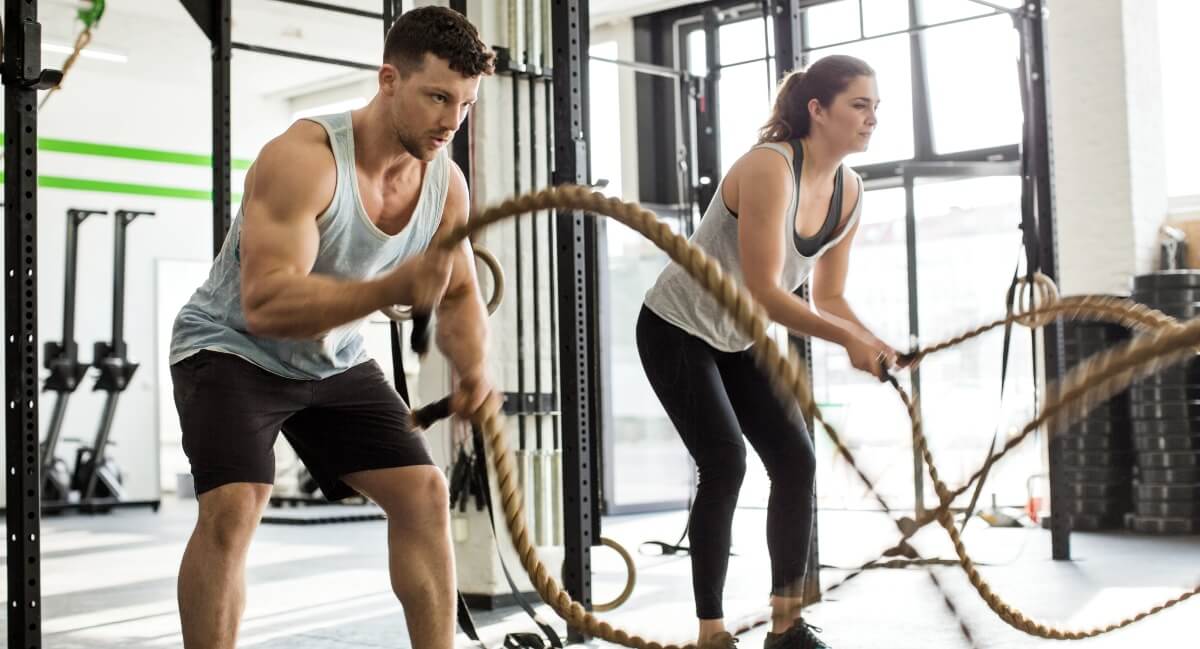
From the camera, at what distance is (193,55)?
382 inches

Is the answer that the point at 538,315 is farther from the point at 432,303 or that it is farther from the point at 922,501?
the point at 922,501

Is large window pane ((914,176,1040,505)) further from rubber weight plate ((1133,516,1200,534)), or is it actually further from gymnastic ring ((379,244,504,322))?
gymnastic ring ((379,244,504,322))

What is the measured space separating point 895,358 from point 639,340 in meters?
0.63

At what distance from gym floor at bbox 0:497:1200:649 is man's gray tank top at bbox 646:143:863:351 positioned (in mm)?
727

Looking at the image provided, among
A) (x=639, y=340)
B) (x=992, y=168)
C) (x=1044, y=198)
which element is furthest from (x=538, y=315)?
(x=992, y=168)

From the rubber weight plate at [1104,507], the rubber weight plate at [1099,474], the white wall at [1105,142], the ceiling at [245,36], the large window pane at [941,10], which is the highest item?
the ceiling at [245,36]

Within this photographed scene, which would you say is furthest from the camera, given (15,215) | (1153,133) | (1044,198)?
(1153,133)

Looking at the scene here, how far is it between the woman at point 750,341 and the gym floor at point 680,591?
0.39 metres

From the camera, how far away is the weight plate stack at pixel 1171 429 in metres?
5.92

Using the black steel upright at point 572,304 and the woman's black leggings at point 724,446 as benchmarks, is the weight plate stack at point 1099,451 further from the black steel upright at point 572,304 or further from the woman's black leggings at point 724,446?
the woman's black leggings at point 724,446

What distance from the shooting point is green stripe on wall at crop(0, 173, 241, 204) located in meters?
9.74

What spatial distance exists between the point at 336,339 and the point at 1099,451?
5.00 meters

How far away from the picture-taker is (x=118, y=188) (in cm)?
1014

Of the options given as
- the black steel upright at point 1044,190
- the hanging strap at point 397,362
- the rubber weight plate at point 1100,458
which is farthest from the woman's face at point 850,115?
the rubber weight plate at point 1100,458
